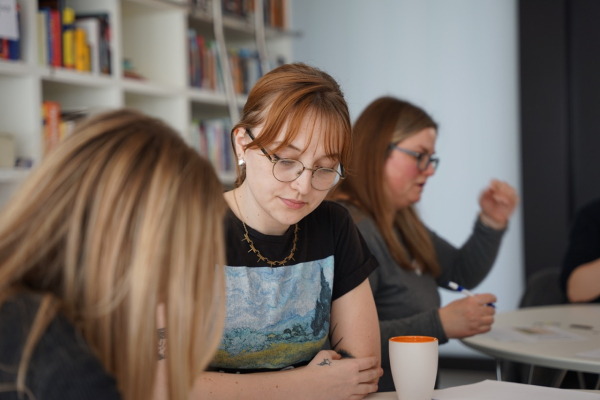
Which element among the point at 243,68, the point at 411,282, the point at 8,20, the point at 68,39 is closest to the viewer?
the point at 411,282

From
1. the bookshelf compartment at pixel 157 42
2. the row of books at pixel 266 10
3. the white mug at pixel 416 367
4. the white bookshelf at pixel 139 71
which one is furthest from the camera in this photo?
the row of books at pixel 266 10

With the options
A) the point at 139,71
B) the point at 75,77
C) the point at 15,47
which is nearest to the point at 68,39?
the point at 75,77

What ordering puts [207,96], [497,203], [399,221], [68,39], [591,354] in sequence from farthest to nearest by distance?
[207,96] → [68,39] → [497,203] → [399,221] → [591,354]

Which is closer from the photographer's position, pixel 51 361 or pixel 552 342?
pixel 51 361

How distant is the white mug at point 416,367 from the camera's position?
3.72 ft

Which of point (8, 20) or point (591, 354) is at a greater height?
point (8, 20)

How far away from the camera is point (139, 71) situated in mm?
3414

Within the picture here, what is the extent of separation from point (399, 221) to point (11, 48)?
1.58m

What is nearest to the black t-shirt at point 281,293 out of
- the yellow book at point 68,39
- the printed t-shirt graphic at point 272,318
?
the printed t-shirt graphic at point 272,318

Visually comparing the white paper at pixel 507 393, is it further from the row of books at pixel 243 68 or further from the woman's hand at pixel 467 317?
the row of books at pixel 243 68

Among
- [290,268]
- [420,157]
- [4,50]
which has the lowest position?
[290,268]

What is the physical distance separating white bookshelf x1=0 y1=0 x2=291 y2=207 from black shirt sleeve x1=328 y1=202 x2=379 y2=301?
134cm

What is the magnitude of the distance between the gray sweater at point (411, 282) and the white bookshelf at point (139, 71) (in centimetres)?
111

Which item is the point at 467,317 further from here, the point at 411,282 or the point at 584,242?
the point at 584,242
